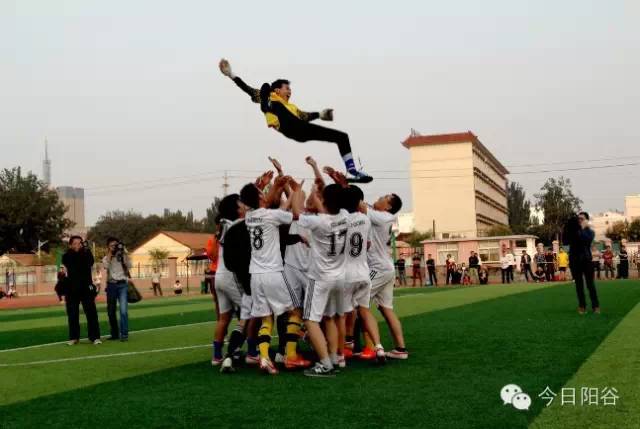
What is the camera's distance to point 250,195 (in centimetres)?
888

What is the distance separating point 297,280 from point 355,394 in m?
2.65

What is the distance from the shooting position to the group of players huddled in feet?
28.2

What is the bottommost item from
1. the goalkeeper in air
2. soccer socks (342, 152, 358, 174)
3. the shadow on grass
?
the shadow on grass

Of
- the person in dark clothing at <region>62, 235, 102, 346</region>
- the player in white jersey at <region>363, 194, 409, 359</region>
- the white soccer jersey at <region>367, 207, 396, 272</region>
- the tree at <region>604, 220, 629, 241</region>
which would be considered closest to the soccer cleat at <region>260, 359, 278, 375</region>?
the player in white jersey at <region>363, 194, 409, 359</region>

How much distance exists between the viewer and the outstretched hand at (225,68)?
950 centimetres

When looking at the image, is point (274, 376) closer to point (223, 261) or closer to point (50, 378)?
point (223, 261)

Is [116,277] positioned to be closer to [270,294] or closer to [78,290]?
[78,290]

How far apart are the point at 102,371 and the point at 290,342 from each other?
248 centimetres

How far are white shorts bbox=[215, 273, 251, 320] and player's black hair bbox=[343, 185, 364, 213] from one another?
173cm

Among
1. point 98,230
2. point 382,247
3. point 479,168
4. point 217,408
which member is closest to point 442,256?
point 382,247

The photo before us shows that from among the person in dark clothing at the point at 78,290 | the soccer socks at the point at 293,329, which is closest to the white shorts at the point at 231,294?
the soccer socks at the point at 293,329

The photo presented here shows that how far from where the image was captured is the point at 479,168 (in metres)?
109

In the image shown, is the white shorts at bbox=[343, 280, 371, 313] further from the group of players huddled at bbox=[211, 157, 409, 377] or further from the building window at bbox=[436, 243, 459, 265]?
the building window at bbox=[436, 243, 459, 265]

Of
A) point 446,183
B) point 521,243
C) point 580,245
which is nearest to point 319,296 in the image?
point 580,245
